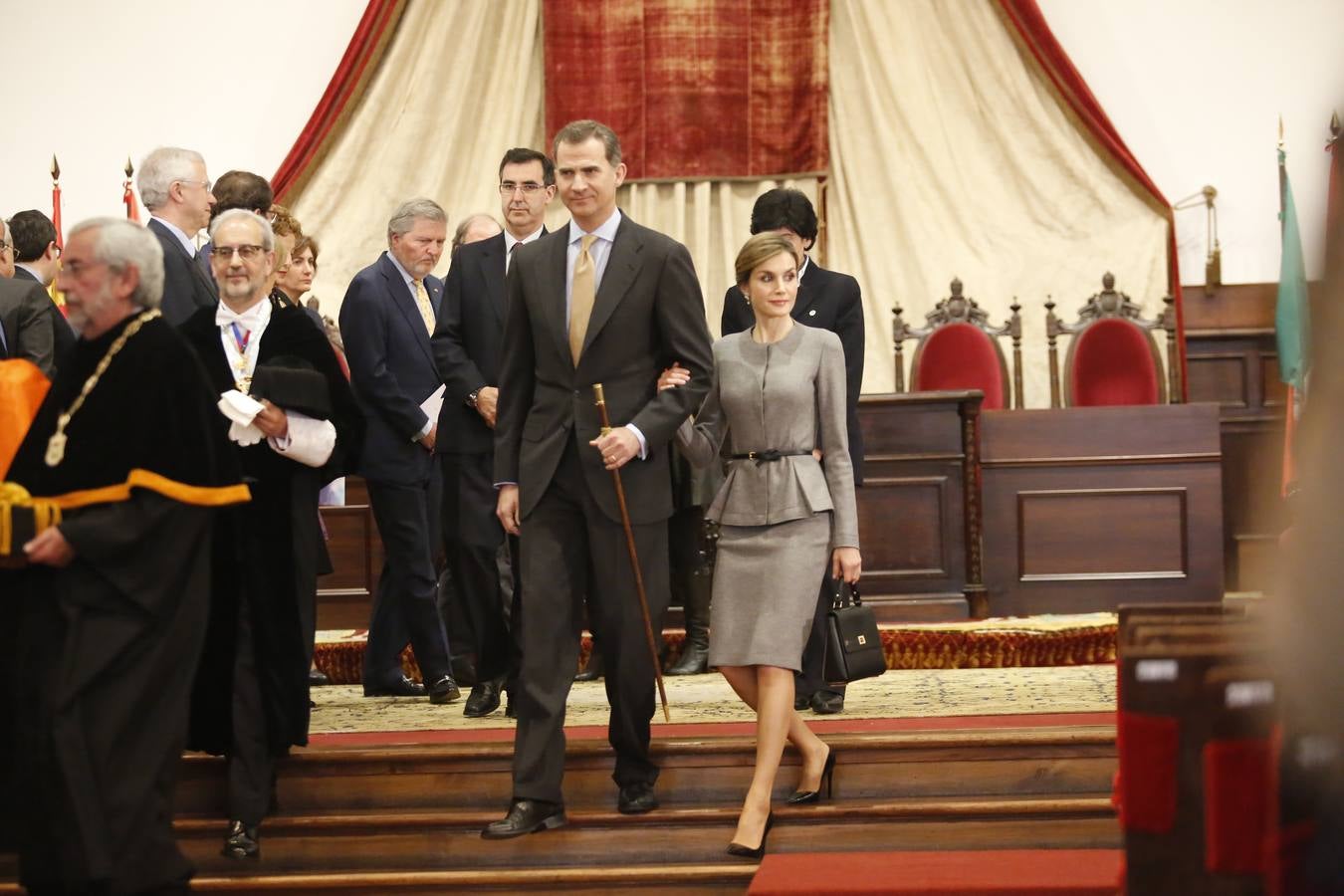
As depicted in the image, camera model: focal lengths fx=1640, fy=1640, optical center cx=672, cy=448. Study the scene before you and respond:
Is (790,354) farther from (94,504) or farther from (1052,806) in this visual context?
(94,504)

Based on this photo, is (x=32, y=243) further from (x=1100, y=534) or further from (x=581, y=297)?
(x=1100, y=534)

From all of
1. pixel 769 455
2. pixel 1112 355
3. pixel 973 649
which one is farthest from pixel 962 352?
pixel 769 455

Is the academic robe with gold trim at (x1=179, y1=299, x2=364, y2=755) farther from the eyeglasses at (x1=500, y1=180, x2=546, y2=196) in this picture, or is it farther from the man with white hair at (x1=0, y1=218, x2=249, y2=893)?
the eyeglasses at (x1=500, y1=180, x2=546, y2=196)

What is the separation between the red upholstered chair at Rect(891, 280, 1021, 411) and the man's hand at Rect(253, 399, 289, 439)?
4471 millimetres

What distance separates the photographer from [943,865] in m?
3.70

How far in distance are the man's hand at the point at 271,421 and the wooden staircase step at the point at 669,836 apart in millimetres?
994

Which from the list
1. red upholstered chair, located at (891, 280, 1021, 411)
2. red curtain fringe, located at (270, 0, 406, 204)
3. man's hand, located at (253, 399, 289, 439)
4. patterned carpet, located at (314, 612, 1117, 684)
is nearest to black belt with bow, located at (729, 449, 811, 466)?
man's hand, located at (253, 399, 289, 439)

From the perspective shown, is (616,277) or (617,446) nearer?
(617,446)

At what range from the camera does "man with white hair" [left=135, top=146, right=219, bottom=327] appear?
437 centimetres

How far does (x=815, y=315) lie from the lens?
4.64m

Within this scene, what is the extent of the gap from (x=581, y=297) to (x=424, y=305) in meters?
1.30

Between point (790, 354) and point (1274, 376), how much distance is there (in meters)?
5.00

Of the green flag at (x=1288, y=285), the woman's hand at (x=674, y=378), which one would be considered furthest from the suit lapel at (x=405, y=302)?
the green flag at (x=1288, y=285)

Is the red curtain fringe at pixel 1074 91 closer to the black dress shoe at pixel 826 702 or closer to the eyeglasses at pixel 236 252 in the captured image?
the black dress shoe at pixel 826 702
